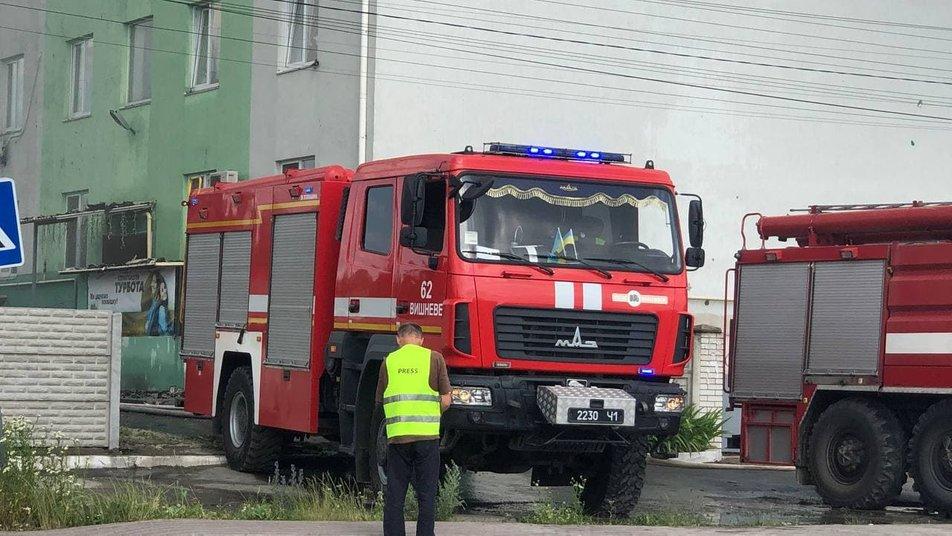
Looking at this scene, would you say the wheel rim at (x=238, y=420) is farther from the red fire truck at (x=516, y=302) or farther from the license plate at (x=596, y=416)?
the license plate at (x=596, y=416)

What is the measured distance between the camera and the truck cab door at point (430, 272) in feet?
41.4

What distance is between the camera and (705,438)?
2034 cm

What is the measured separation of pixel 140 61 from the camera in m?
30.2

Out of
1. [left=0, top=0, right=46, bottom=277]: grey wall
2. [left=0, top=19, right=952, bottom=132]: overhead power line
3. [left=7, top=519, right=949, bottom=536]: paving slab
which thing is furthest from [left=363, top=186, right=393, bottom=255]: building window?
[left=0, top=0, right=46, bottom=277]: grey wall

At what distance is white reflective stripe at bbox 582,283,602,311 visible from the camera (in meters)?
12.8

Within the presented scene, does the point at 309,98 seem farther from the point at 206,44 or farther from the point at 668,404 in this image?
the point at 668,404

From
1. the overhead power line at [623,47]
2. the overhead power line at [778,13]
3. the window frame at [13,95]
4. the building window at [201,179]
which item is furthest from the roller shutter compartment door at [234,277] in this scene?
the window frame at [13,95]

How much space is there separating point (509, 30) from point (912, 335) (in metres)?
11.8

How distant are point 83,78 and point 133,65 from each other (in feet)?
6.62

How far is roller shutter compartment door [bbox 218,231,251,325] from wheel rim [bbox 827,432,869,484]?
624 centimetres

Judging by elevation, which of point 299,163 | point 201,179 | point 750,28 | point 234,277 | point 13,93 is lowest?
point 234,277

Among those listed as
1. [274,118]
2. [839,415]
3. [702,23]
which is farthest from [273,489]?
[702,23]

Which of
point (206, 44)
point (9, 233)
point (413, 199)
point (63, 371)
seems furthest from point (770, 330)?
point (206, 44)

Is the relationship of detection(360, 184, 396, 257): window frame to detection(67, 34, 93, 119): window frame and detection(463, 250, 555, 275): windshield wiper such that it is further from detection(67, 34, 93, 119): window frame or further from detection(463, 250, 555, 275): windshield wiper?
detection(67, 34, 93, 119): window frame
